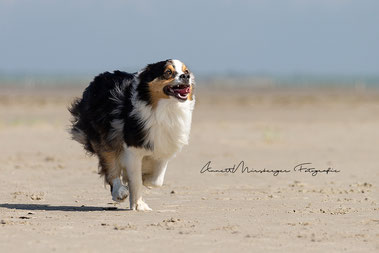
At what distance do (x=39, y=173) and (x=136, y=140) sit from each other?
4500mm

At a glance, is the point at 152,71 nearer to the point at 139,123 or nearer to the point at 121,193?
the point at 139,123

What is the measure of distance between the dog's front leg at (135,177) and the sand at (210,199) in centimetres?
22

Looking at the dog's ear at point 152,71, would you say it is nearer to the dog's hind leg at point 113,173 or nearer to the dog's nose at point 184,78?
the dog's nose at point 184,78

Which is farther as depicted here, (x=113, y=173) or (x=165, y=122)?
(x=113, y=173)

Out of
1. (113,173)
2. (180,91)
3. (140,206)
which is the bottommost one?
(140,206)

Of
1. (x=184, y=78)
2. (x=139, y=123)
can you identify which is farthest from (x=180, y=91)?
(x=139, y=123)

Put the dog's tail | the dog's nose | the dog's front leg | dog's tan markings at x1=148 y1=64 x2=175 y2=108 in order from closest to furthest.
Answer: the dog's nose < dog's tan markings at x1=148 y1=64 x2=175 y2=108 < the dog's front leg < the dog's tail

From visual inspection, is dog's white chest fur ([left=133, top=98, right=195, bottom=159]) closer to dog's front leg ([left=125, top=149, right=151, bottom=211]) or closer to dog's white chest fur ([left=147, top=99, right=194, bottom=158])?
dog's white chest fur ([left=147, top=99, right=194, bottom=158])

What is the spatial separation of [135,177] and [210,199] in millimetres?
1479

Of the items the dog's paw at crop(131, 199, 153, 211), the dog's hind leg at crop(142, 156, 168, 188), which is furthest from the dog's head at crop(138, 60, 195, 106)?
the dog's paw at crop(131, 199, 153, 211)

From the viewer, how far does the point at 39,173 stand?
13.6 meters

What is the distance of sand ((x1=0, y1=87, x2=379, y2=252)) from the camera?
7.54 metres

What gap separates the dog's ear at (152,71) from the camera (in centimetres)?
943

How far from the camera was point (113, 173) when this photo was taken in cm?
1001
